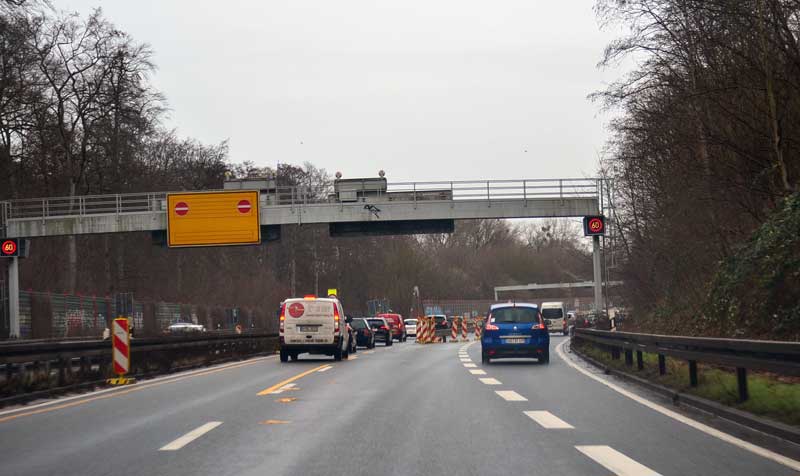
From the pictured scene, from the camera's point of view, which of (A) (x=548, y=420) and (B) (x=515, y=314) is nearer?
(A) (x=548, y=420)

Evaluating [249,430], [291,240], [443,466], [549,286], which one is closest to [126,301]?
[249,430]

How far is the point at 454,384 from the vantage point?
18.5 metres

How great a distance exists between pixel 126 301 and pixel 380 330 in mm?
19205

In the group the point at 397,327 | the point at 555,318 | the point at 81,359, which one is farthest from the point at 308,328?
the point at 555,318

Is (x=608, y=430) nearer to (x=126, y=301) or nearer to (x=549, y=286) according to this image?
(x=126, y=301)

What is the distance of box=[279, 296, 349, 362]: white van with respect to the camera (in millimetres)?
29469

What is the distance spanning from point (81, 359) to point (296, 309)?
1047 centimetres

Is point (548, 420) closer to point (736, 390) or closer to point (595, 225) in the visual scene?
point (736, 390)

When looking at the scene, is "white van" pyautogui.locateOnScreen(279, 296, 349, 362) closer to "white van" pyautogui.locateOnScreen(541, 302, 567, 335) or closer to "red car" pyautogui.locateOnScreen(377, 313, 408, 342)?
"red car" pyautogui.locateOnScreen(377, 313, 408, 342)

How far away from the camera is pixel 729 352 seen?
490 inches

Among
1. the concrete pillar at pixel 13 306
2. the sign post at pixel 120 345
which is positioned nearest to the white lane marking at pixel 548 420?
the sign post at pixel 120 345

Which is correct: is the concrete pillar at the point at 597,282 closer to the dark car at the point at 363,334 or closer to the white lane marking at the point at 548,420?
the dark car at the point at 363,334

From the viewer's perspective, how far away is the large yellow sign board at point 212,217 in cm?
4244

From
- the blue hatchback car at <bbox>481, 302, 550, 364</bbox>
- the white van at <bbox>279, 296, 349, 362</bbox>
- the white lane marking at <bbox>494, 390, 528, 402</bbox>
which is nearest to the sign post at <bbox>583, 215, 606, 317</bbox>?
the white van at <bbox>279, 296, 349, 362</bbox>
